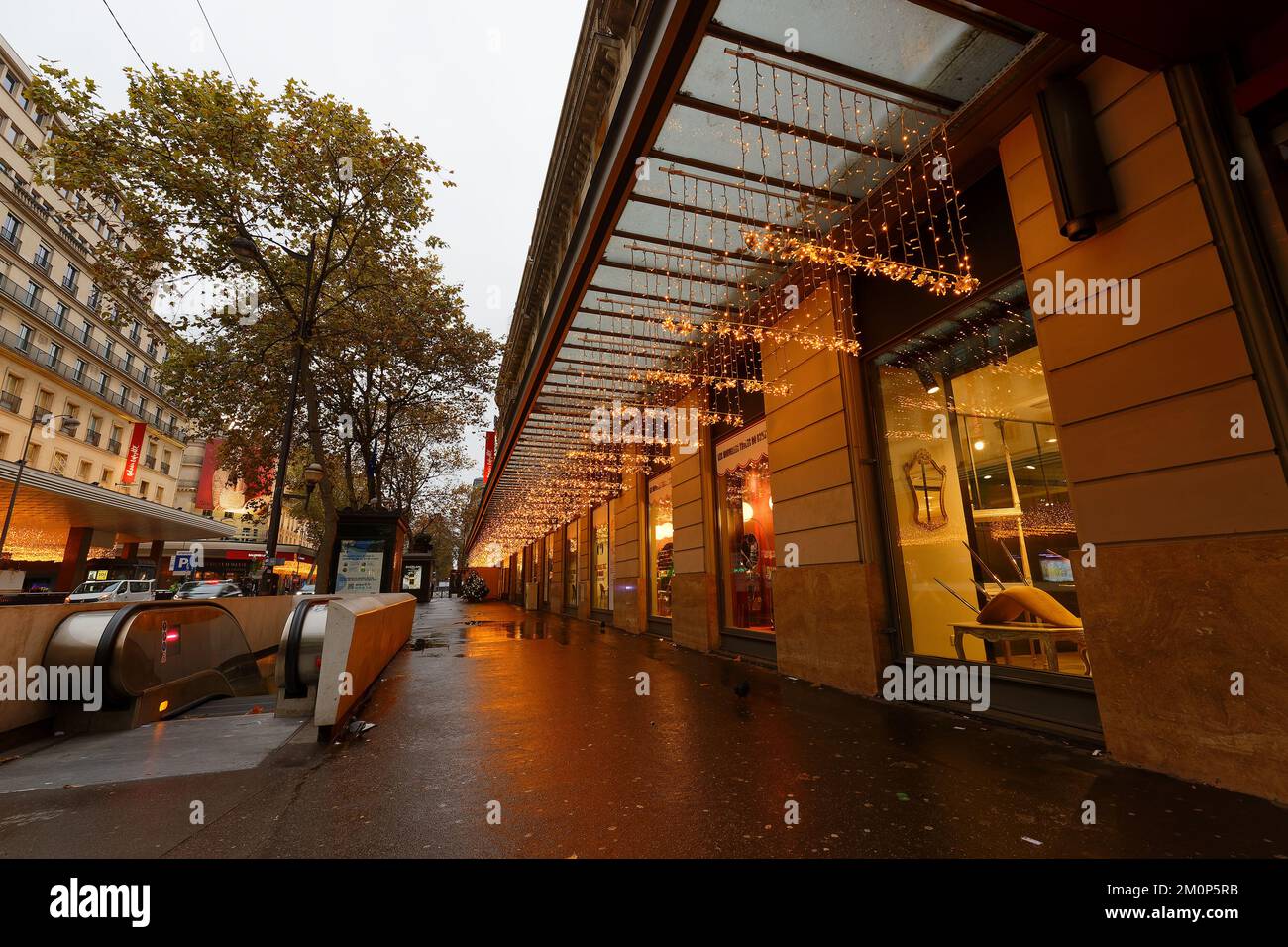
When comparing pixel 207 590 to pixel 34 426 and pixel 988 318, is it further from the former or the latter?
pixel 988 318

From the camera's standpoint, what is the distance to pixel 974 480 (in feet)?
23.9

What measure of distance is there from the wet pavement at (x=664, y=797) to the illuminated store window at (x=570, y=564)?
61.9ft

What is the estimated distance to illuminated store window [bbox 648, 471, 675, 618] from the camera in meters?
14.6

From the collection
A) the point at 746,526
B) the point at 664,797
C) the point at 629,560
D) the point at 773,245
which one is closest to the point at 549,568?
the point at 629,560

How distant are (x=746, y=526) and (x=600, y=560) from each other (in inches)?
434

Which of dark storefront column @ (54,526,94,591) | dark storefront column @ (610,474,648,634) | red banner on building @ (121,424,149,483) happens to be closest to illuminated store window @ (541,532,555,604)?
dark storefront column @ (610,474,648,634)

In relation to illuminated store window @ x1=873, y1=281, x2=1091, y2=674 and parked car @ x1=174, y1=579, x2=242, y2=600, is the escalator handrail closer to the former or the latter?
illuminated store window @ x1=873, y1=281, x2=1091, y2=674

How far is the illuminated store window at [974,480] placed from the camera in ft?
19.2

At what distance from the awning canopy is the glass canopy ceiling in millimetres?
27329

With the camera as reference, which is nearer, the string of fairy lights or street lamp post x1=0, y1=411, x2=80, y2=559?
the string of fairy lights

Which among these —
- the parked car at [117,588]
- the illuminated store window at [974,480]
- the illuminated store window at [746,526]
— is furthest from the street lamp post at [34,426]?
the illuminated store window at [974,480]

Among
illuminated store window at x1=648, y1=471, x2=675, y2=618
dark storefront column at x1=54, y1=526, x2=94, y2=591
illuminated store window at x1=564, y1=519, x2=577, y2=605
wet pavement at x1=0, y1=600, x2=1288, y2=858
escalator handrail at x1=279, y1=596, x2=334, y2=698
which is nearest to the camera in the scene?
wet pavement at x1=0, y1=600, x2=1288, y2=858

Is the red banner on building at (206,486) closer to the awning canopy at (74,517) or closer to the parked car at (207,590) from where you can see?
the awning canopy at (74,517)
